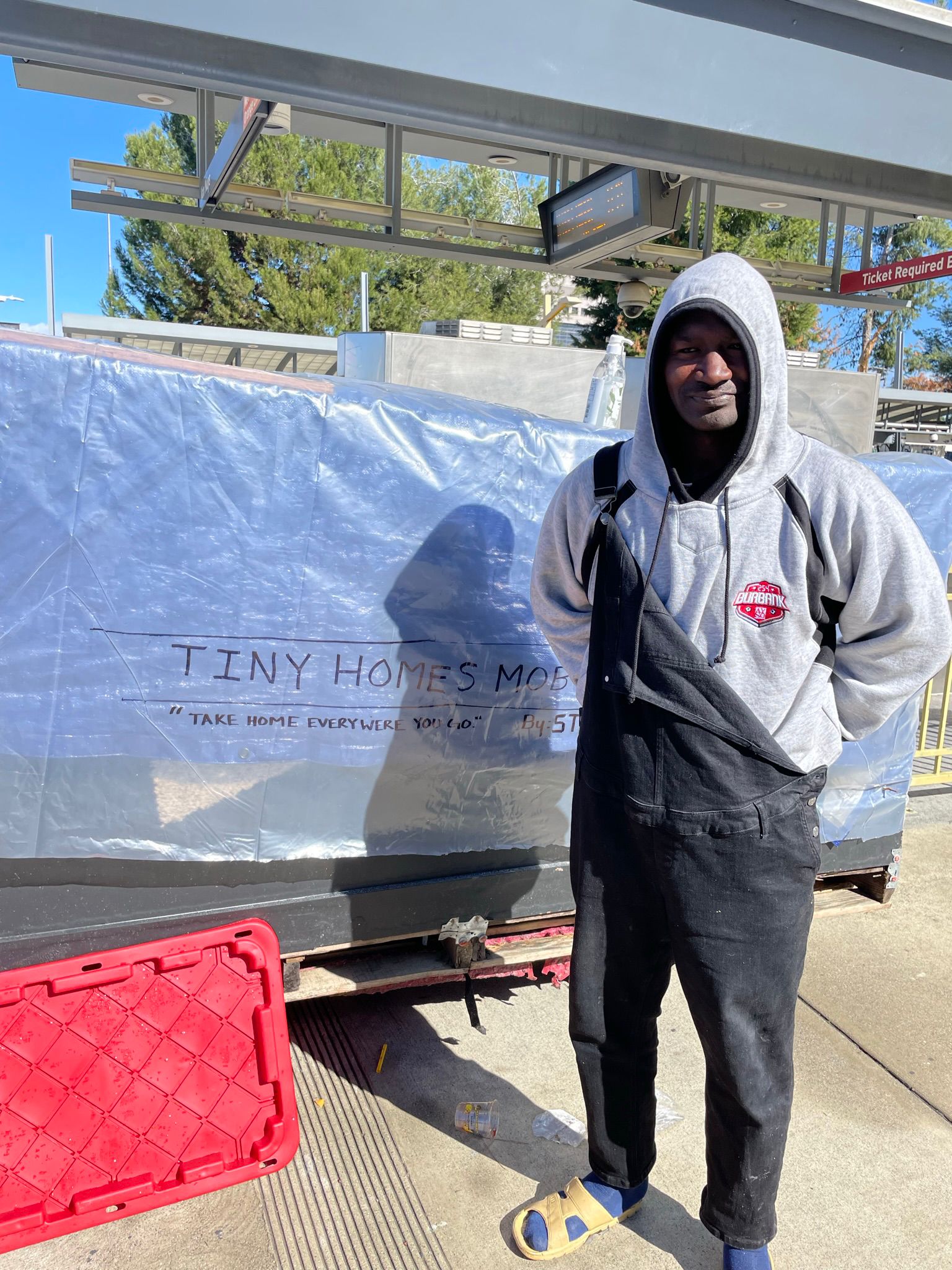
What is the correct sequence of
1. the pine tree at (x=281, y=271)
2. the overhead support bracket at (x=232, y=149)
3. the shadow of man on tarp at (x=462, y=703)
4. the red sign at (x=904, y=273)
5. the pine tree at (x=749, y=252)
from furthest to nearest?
the pine tree at (x=281, y=271)
the pine tree at (x=749, y=252)
the red sign at (x=904, y=273)
the overhead support bracket at (x=232, y=149)
the shadow of man on tarp at (x=462, y=703)

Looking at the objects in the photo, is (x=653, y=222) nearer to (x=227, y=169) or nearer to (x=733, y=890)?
(x=227, y=169)

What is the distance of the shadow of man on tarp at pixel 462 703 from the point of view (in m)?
2.50

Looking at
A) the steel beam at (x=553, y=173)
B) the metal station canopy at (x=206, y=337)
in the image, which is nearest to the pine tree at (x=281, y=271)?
the metal station canopy at (x=206, y=337)

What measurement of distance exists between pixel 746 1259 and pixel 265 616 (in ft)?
5.75

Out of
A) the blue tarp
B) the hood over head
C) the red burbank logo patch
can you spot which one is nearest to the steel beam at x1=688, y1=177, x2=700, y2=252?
the blue tarp

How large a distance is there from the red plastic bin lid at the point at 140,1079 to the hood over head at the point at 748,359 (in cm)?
150

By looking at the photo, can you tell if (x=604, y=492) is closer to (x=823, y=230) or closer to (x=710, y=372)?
(x=710, y=372)

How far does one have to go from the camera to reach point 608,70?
2.24 m

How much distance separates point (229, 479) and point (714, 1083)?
1.68 metres

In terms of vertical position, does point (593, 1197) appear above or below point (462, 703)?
below

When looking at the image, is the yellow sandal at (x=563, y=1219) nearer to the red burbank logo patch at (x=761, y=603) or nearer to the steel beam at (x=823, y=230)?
the red burbank logo patch at (x=761, y=603)

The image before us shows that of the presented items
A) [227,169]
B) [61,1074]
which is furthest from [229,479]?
[227,169]

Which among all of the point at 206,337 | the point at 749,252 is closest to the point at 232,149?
the point at 206,337

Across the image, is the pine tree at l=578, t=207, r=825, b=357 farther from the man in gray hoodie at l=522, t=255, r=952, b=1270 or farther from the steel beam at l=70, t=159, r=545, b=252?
the man in gray hoodie at l=522, t=255, r=952, b=1270
